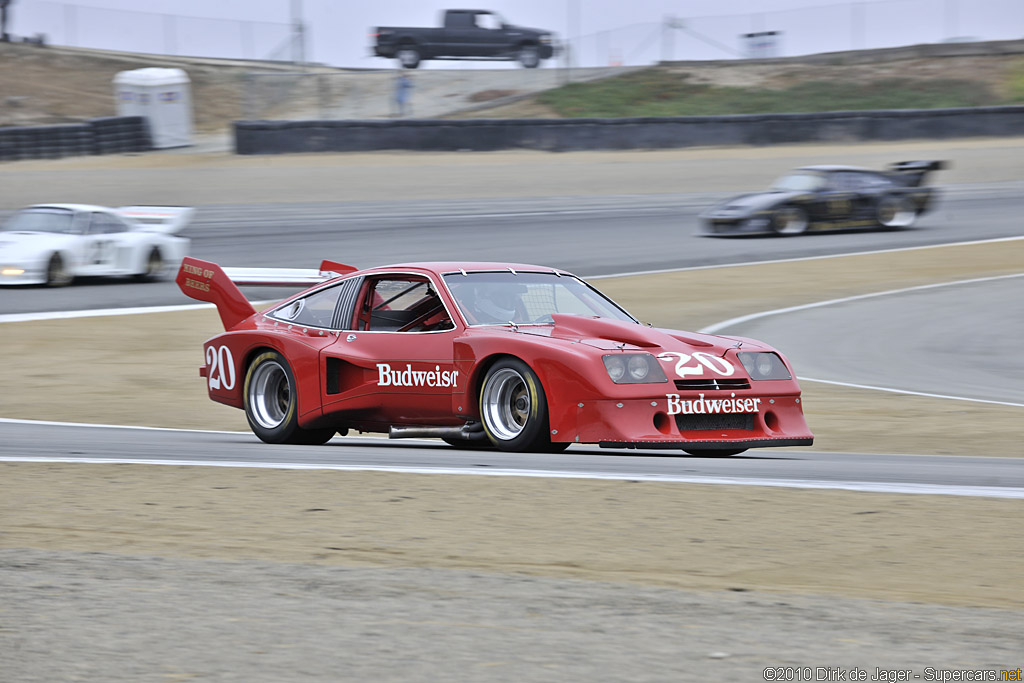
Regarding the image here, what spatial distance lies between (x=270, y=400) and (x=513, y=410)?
199 centimetres

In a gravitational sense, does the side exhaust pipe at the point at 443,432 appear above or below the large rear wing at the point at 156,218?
below

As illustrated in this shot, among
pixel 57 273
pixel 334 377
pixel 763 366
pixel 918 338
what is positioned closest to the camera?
pixel 763 366

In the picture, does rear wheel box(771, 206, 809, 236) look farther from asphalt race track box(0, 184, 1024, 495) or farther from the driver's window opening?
the driver's window opening

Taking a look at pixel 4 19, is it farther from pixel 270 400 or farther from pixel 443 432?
pixel 443 432

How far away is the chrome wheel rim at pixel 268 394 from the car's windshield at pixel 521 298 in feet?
4.55

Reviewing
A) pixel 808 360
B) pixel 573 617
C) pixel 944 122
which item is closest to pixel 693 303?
pixel 808 360

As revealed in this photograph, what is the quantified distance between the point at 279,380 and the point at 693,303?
10.7 meters

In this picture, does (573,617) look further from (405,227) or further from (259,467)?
(405,227)

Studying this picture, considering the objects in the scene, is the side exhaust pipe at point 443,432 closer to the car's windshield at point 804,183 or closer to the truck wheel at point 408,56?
the car's windshield at point 804,183

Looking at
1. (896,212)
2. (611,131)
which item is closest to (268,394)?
(896,212)

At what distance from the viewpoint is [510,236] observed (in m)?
25.5

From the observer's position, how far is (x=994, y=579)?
4648 mm

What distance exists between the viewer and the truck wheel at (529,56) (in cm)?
4672

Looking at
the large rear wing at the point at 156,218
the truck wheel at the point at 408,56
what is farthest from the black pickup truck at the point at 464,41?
the large rear wing at the point at 156,218
